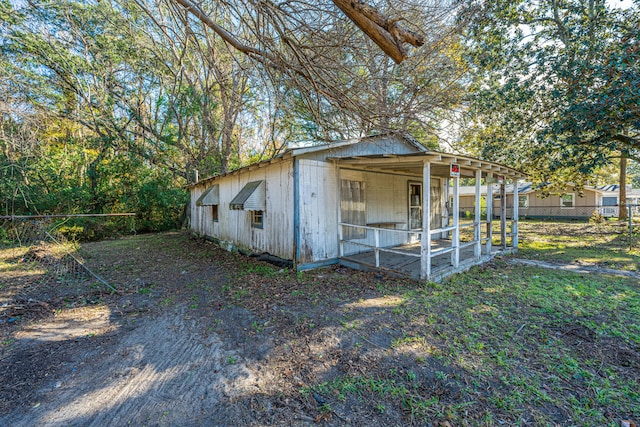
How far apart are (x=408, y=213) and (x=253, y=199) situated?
17.2 ft

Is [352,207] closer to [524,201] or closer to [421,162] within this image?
[421,162]

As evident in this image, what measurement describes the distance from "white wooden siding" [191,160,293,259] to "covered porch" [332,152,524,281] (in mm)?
1420

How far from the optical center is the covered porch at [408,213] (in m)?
5.89

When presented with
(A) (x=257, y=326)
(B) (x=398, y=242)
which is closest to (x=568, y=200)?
(B) (x=398, y=242)

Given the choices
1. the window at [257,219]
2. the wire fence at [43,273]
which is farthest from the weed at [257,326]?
the window at [257,219]

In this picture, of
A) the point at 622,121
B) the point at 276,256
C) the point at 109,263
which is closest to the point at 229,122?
the point at 109,263

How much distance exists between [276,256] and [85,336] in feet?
14.0

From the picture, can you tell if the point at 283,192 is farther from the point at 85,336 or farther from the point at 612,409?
the point at 612,409

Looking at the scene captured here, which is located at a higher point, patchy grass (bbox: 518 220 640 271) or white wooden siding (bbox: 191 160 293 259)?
white wooden siding (bbox: 191 160 293 259)

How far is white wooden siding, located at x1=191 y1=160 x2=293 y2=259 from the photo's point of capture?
6934mm

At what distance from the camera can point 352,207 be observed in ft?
25.2

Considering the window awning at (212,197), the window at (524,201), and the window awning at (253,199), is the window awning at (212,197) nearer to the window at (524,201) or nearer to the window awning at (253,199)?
the window awning at (253,199)

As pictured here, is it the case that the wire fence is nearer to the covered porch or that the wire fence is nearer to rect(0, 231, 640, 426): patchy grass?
rect(0, 231, 640, 426): patchy grass

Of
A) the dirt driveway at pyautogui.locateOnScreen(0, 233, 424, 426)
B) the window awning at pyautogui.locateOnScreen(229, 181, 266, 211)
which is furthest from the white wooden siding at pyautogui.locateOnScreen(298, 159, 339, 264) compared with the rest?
the window awning at pyautogui.locateOnScreen(229, 181, 266, 211)
